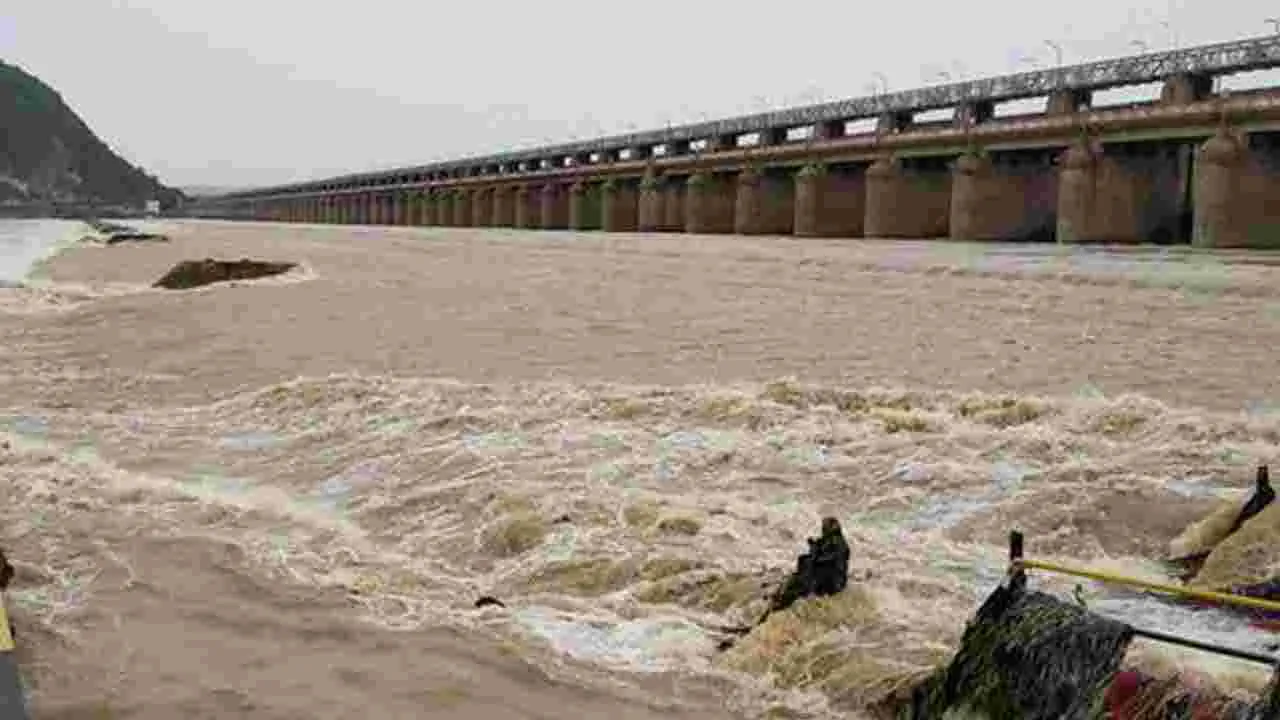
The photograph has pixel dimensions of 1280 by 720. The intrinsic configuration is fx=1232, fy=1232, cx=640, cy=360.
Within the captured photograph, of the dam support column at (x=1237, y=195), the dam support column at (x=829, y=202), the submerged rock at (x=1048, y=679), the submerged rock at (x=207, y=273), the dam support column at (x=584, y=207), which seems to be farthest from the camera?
the dam support column at (x=584, y=207)

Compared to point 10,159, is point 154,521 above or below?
below

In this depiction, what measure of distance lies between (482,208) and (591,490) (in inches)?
3361

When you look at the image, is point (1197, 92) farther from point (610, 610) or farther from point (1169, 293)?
A: point (610, 610)

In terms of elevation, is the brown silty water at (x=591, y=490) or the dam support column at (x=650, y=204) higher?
the dam support column at (x=650, y=204)

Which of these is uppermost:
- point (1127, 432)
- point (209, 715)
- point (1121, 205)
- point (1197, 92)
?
point (1197, 92)

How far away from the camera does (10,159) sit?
7771 inches

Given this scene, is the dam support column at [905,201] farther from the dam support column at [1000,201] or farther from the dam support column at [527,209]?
the dam support column at [527,209]

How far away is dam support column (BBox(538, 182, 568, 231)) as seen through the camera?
261 ft

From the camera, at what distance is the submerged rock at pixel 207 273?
30.0 meters

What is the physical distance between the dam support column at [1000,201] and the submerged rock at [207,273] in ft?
78.0

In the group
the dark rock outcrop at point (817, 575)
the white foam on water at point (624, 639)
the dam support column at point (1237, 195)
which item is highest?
the dam support column at point (1237, 195)

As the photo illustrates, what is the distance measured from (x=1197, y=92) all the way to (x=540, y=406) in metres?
34.1

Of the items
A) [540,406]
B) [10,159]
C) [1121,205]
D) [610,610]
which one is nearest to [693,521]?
[610,610]

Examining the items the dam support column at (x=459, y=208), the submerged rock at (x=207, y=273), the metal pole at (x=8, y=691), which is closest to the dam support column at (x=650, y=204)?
the dam support column at (x=459, y=208)
